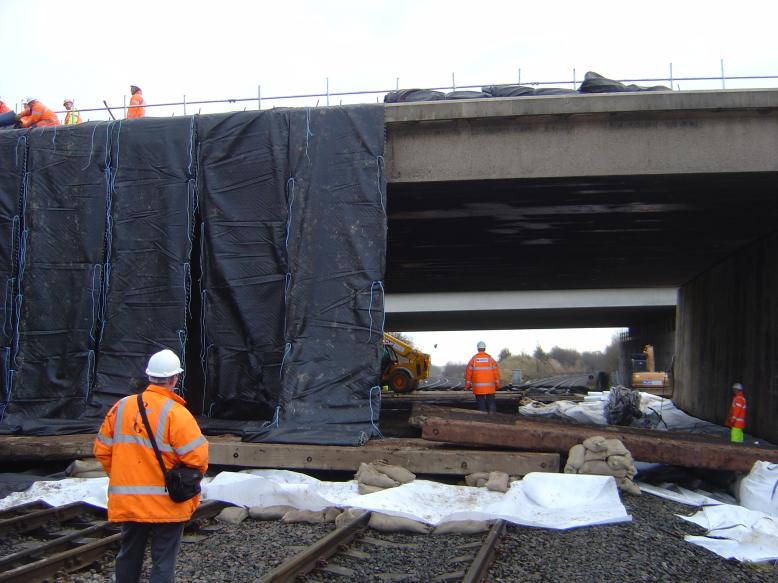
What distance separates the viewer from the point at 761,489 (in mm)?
8922

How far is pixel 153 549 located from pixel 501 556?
3.20 m

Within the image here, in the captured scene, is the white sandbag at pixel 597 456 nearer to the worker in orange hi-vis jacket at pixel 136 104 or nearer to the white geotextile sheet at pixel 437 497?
the white geotextile sheet at pixel 437 497

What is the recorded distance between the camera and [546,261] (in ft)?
67.9

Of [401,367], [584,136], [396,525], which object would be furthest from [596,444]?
[401,367]

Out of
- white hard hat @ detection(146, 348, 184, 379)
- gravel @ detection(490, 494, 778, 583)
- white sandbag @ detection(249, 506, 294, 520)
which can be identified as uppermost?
white hard hat @ detection(146, 348, 184, 379)

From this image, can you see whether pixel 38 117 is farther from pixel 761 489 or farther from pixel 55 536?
pixel 761 489

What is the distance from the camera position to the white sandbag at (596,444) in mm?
9023

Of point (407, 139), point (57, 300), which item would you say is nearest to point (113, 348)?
point (57, 300)

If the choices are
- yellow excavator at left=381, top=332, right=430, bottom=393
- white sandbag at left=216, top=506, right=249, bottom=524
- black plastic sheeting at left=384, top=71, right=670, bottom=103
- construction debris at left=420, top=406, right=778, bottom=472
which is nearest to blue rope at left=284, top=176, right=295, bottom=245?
black plastic sheeting at left=384, top=71, right=670, bottom=103

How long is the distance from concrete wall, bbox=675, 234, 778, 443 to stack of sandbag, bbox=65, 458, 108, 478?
11.1 meters

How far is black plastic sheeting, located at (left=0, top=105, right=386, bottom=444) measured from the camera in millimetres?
11062

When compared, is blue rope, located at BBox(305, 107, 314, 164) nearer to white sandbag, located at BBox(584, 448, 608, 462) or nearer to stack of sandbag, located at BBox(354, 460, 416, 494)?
stack of sandbag, located at BBox(354, 460, 416, 494)

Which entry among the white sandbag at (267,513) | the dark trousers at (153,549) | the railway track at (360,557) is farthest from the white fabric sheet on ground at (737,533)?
the dark trousers at (153,549)

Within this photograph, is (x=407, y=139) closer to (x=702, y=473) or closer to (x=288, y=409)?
(x=288, y=409)
